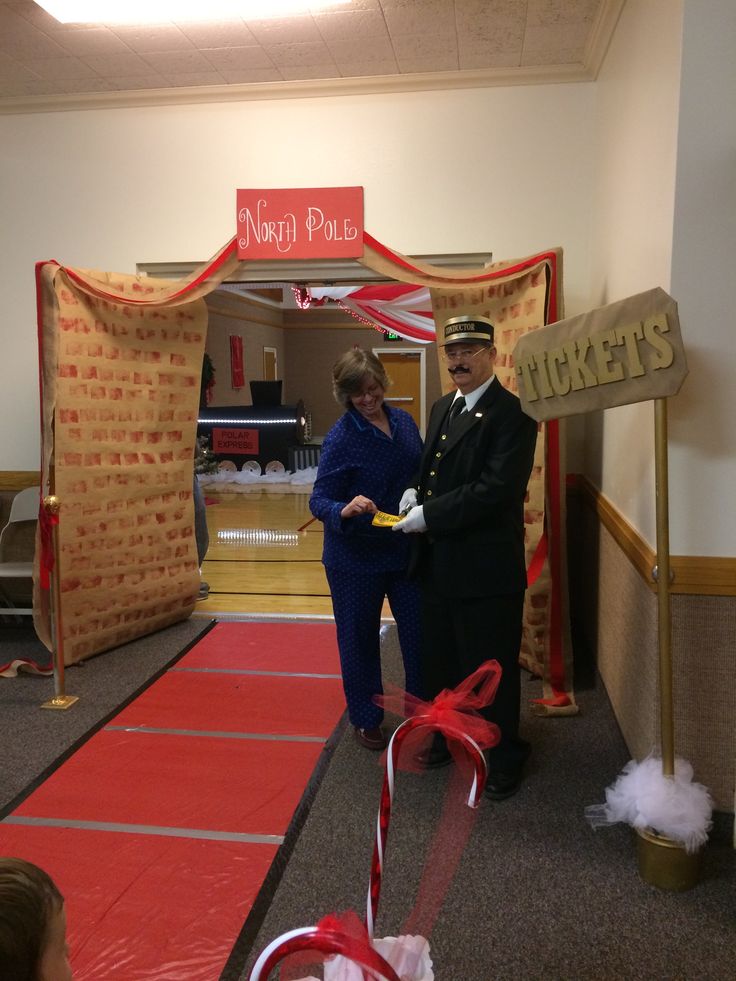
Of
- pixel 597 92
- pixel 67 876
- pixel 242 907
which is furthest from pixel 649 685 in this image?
pixel 597 92

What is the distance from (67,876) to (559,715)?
1862 millimetres

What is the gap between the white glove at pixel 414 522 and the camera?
2.45 metres

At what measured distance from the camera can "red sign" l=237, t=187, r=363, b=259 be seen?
3773 mm

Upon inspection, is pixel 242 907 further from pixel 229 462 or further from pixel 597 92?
pixel 229 462

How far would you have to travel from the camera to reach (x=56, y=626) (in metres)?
3.26

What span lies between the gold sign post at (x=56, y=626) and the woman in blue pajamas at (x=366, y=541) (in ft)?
3.97

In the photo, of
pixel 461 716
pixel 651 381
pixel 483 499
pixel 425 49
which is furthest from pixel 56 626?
pixel 425 49

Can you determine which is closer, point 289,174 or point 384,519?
point 384,519

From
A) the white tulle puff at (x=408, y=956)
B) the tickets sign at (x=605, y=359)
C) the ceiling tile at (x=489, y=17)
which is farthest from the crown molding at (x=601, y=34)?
the white tulle puff at (x=408, y=956)

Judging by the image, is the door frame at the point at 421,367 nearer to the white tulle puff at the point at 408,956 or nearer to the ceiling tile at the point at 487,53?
the ceiling tile at the point at 487,53

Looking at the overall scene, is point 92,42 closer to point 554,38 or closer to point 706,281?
point 554,38

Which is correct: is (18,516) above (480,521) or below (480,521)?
below

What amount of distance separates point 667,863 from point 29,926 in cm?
167

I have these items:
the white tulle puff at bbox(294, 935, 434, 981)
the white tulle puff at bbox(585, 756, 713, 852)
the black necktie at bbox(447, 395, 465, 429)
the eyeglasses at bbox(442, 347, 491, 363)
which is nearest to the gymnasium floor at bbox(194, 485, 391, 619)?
the black necktie at bbox(447, 395, 465, 429)
